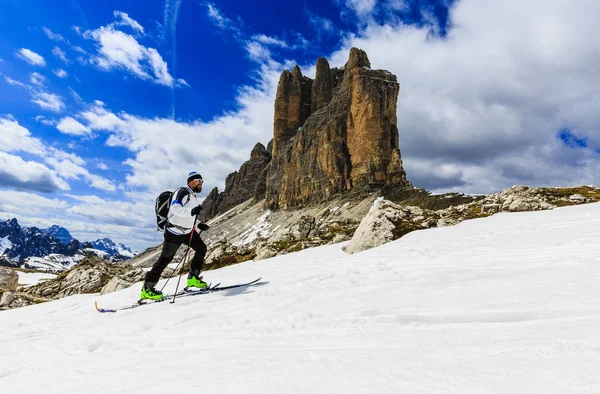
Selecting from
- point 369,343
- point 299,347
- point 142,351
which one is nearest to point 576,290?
point 369,343

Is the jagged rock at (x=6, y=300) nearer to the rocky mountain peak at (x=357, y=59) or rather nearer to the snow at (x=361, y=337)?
the snow at (x=361, y=337)

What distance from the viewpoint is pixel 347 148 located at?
124500 mm

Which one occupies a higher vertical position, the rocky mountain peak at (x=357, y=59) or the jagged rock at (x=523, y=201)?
the rocky mountain peak at (x=357, y=59)

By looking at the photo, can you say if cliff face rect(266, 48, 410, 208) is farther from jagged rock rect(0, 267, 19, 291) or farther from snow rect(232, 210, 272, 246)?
jagged rock rect(0, 267, 19, 291)

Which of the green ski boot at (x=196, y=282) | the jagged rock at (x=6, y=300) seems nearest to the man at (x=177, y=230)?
the green ski boot at (x=196, y=282)

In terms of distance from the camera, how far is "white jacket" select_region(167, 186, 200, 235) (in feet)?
29.7

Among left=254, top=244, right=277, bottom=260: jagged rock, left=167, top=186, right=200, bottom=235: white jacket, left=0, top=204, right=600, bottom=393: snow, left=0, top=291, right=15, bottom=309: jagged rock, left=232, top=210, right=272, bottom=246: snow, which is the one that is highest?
left=232, top=210, right=272, bottom=246: snow

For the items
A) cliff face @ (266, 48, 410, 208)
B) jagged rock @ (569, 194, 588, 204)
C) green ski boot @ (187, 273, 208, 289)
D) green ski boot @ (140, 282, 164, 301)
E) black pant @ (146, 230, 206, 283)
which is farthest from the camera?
cliff face @ (266, 48, 410, 208)

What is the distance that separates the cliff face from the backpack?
99580 mm

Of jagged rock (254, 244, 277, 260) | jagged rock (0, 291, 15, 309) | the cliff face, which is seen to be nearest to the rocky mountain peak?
the cliff face

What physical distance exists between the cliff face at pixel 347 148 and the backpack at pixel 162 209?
9958cm

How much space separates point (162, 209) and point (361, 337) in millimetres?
7190

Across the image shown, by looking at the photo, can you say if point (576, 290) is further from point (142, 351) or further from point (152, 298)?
point (152, 298)

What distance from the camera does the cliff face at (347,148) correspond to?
11044cm
